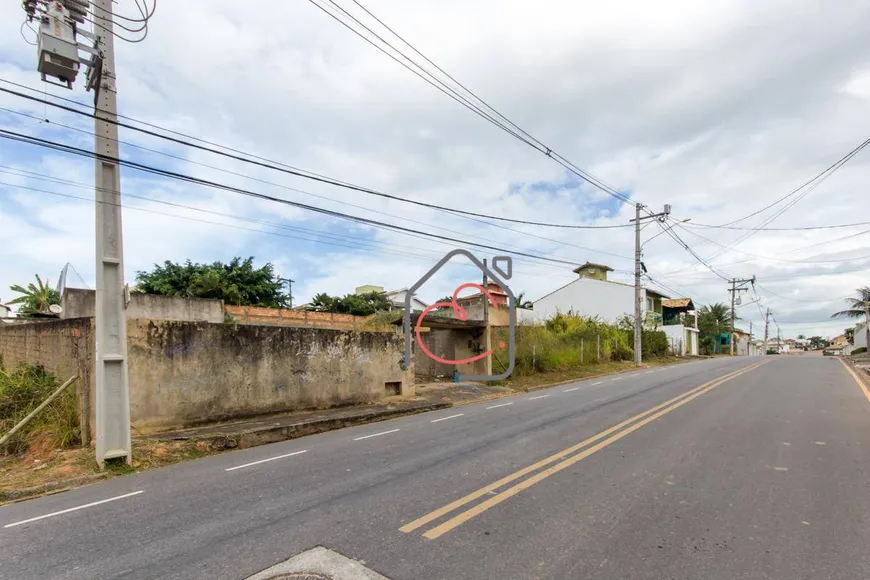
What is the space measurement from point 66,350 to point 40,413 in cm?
117

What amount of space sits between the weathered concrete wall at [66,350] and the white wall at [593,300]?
36.5 metres

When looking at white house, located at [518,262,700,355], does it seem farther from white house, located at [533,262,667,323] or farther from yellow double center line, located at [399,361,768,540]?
yellow double center line, located at [399,361,768,540]

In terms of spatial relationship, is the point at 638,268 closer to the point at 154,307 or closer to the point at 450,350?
the point at 450,350

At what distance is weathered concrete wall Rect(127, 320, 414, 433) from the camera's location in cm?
863

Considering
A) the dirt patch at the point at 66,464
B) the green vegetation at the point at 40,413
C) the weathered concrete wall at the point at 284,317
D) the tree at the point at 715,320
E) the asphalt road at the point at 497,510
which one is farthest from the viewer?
the tree at the point at 715,320

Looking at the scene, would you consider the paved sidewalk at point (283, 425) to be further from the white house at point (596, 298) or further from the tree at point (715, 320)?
the tree at point (715, 320)

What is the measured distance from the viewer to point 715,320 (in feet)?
220

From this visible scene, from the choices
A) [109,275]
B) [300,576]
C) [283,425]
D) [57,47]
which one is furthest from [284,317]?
[300,576]

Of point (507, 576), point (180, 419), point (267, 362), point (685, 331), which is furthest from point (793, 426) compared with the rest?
point (685, 331)

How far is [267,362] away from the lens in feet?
35.0

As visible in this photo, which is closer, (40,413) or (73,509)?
(73,509)

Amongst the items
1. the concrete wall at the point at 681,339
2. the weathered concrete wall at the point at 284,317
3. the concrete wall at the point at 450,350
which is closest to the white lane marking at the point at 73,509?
the concrete wall at the point at 450,350

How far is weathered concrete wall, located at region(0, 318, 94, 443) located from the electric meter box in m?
4.02

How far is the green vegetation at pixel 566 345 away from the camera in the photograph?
2119cm
